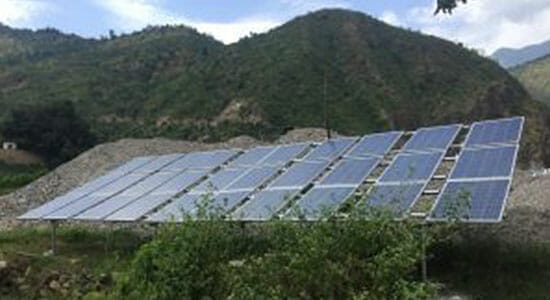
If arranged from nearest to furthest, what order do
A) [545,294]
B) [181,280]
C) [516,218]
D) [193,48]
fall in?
[181,280], [545,294], [516,218], [193,48]

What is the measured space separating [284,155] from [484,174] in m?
7.66

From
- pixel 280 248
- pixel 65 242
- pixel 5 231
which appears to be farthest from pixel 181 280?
pixel 5 231

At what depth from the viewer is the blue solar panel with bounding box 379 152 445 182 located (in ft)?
53.6

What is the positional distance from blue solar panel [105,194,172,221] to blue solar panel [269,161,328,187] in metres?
3.82

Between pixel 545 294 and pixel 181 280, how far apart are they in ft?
21.7

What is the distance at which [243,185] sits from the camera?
20375mm

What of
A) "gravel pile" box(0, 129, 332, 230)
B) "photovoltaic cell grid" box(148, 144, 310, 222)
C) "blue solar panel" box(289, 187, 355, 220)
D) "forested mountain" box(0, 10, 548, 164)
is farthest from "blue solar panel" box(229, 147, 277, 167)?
"forested mountain" box(0, 10, 548, 164)

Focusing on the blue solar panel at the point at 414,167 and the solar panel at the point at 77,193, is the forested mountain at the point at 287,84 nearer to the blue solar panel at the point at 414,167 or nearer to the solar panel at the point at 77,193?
the solar panel at the point at 77,193

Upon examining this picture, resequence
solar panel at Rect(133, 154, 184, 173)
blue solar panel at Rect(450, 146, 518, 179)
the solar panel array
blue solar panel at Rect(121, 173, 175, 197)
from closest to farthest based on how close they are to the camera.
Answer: the solar panel array, blue solar panel at Rect(450, 146, 518, 179), blue solar panel at Rect(121, 173, 175, 197), solar panel at Rect(133, 154, 184, 173)

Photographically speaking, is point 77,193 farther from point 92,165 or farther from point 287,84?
point 287,84

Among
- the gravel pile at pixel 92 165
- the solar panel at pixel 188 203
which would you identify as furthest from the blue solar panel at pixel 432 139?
the gravel pile at pixel 92 165

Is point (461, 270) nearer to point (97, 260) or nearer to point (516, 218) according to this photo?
point (516, 218)

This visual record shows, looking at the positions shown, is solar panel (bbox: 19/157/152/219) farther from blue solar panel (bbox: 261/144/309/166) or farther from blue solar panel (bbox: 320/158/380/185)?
blue solar panel (bbox: 320/158/380/185)

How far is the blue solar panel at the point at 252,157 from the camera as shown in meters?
22.9
